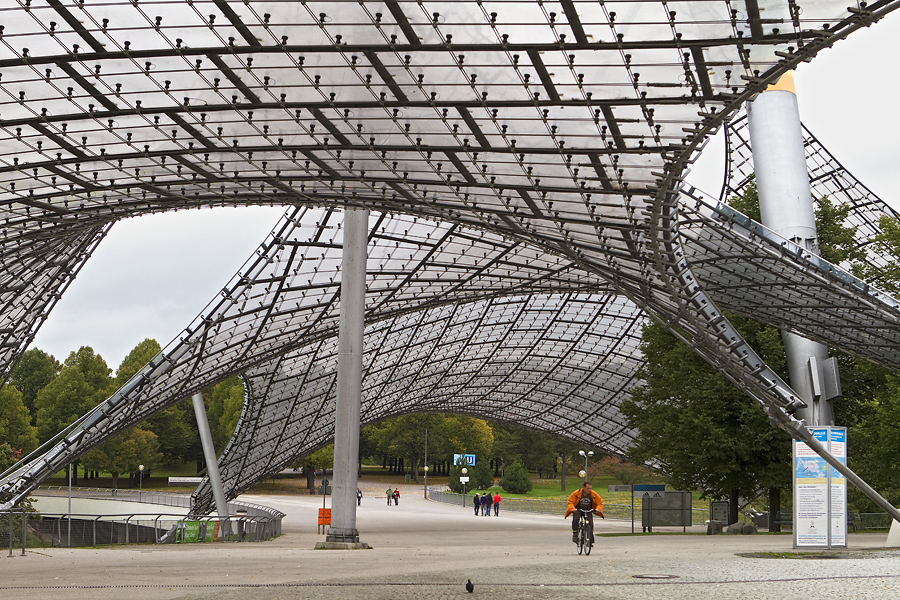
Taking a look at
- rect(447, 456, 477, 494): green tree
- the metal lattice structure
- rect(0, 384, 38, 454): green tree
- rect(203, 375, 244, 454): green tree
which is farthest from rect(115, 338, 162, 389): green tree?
the metal lattice structure

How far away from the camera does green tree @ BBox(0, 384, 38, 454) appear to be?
9862 centimetres

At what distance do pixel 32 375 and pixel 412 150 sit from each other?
127m

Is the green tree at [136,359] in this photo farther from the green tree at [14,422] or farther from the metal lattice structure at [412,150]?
the metal lattice structure at [412,150]

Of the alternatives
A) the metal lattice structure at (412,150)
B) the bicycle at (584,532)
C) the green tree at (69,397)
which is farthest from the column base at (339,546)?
the green tree at (69,397)

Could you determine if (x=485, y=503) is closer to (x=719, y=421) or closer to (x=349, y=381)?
(x=719, y=421)

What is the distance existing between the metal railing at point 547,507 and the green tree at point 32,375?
63483 mm

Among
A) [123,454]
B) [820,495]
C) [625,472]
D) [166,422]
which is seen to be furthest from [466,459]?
[820,495]

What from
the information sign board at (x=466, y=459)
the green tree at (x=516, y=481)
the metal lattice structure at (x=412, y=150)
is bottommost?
the green tree at (x=516, y=481)

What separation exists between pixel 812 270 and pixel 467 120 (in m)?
16.7

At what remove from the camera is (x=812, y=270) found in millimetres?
33000

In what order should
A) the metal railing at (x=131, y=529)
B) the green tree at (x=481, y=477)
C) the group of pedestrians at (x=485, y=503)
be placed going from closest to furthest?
the metal railing at (x=131, y=529)
the group of pedestrians at (x=485, y=503)
the green tree at (x=481, y=477)

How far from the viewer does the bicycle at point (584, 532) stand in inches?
1011

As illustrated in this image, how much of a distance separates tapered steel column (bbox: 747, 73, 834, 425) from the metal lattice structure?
20.0ft

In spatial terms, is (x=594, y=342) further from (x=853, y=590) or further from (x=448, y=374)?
(x=853, y=590)
